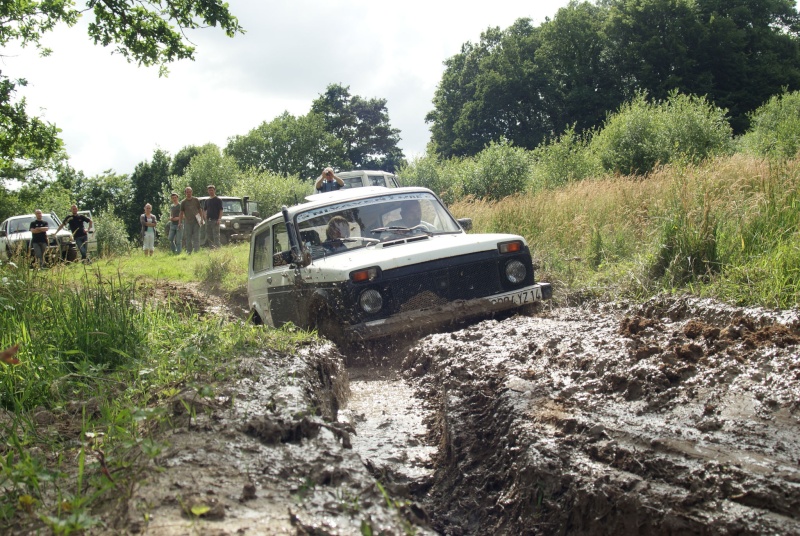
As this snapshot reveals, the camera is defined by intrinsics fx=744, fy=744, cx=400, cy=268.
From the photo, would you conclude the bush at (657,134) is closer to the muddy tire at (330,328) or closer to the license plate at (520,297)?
the license plate at (520,297)

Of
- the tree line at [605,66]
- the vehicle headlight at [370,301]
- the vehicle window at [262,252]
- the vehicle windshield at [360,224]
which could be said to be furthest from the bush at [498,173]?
the vehicle headlight at [370,301]

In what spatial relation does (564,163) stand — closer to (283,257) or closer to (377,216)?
(377,216)

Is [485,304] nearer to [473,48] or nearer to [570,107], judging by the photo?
[570,107]

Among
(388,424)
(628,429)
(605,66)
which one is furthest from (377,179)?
(605,66)

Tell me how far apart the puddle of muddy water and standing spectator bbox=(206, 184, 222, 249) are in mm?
13692

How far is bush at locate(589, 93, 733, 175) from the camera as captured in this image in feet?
80.1

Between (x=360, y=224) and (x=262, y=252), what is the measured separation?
5.20ft

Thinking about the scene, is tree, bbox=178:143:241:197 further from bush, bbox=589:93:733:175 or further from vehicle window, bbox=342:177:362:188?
bush, bbox=589:93:733:175

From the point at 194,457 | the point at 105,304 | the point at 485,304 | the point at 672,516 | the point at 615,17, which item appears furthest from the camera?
the point at 615,17

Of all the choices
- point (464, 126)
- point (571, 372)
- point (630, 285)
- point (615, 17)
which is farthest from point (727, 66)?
point (571, 372)

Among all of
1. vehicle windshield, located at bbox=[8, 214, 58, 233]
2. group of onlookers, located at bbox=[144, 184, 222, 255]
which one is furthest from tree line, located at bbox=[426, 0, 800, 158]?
vehicle windshield, located at bbox=[8, 214, 58, 233]

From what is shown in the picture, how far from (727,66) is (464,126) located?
19.9m

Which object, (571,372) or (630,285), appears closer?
(571,372)

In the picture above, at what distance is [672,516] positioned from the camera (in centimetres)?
274
